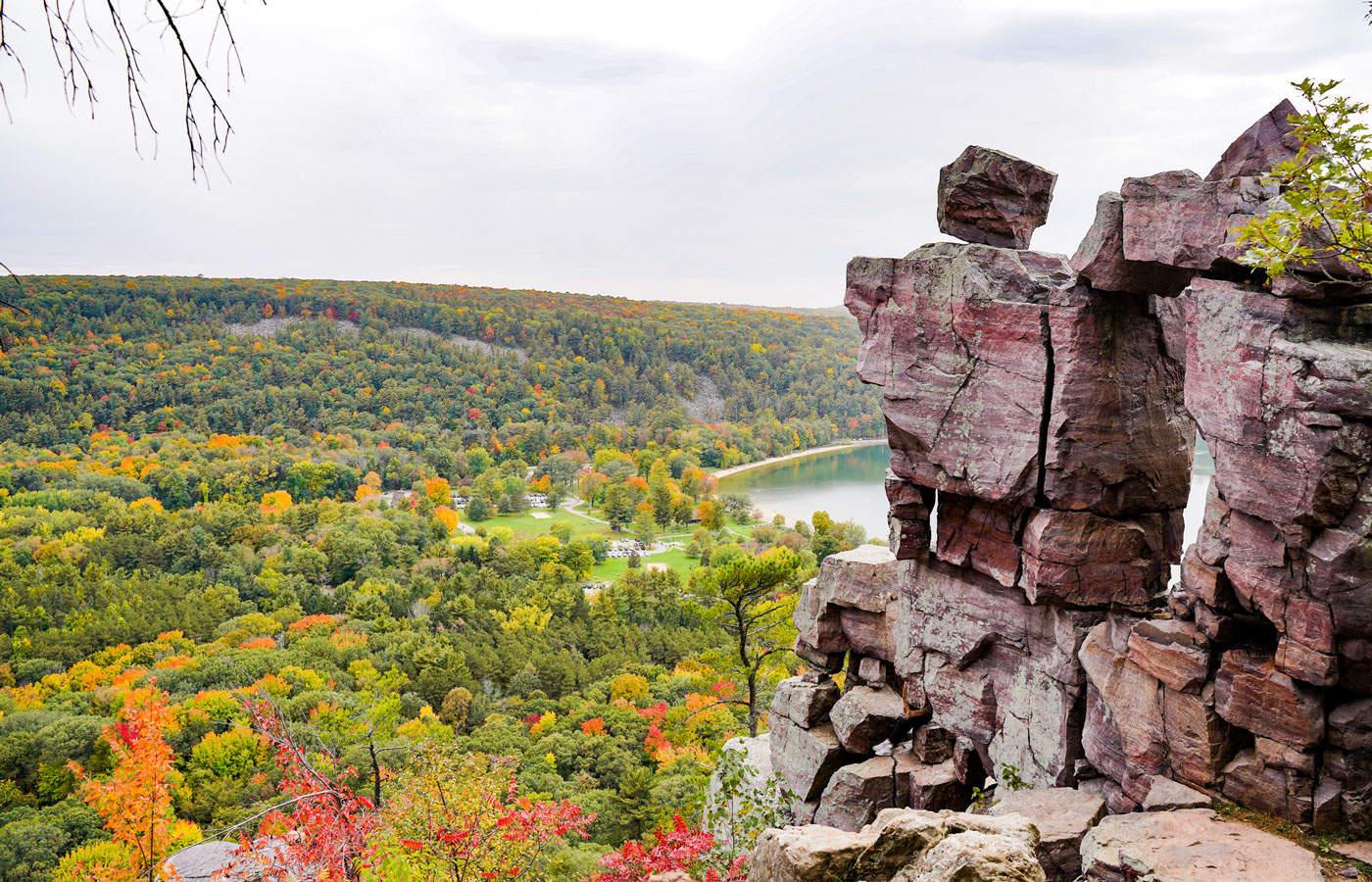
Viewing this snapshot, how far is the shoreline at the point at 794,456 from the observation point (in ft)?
306

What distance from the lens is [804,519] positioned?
67.8 meters

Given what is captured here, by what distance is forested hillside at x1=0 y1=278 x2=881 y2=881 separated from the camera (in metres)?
20.5

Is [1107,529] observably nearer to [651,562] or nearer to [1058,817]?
[1058,817]

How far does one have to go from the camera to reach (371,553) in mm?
53031

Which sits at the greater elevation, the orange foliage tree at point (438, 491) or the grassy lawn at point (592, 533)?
the orange foliage tree at point (438, 491)

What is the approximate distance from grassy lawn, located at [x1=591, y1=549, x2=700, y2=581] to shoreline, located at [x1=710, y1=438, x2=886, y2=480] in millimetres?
27930

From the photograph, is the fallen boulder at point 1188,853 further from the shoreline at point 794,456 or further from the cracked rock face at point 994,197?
the shoreline at point 794,456

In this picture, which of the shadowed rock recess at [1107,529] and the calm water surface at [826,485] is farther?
the calm water surface at [826,485]

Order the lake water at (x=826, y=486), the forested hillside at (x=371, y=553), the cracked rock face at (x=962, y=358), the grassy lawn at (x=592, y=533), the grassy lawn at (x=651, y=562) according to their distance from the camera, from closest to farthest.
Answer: the cracked rock face at (x=962, y=358)
the forested hillside at (x=371, y=553)
the grassy lawn at (x=651, y=562)
the grassy lawn at (x=592, y=533)
the lake water at (x=826, y=486)

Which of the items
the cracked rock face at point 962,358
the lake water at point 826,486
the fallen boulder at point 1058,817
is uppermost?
the cracked rock face at point 962,358

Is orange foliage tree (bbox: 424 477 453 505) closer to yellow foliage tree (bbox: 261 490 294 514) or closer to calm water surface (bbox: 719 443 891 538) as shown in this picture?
yellow foliage tree (bbox: 261 490 294 514)

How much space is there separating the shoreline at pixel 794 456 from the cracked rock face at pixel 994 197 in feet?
255

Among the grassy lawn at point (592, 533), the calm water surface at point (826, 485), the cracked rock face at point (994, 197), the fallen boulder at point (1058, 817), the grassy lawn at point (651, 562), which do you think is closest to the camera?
the fallen boulder at point (1058, 817)

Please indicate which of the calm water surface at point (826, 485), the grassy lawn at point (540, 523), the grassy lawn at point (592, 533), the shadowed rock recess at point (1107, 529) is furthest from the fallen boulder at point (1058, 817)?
the grassy lawn at point (540, 523)
